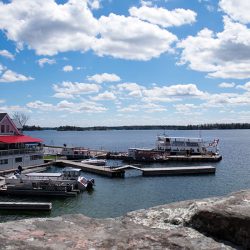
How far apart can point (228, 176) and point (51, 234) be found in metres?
62.2

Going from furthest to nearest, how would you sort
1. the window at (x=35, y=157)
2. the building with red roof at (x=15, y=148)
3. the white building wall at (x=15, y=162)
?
the window at (x=35, y=157), the building with red roof at (x=15, y=148), the white building wall at (x=15, y=162)

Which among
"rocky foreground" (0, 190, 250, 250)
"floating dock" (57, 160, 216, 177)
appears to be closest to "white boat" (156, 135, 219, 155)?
"floating dock" (57, 160, 216, 177)

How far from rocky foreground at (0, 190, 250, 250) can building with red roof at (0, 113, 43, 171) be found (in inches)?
2203

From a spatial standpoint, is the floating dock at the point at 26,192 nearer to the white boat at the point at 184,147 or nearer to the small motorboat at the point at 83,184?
the small motorboat at the point at 83,184

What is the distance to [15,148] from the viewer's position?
62.5 metres

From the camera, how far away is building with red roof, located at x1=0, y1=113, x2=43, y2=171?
5896 cm

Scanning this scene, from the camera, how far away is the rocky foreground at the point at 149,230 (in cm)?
399

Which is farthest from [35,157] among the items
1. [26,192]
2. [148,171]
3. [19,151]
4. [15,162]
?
[26,192]

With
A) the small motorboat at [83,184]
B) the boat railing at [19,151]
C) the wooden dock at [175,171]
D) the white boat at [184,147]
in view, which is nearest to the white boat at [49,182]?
the small motorboat at [83,184]

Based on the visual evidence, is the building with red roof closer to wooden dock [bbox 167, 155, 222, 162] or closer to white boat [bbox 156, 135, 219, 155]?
wooden dock [bbox 167, 155, 222, 162]

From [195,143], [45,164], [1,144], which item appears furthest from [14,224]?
[195,143]

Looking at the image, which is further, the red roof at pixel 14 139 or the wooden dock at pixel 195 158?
the wooden dock at pixel 195 158

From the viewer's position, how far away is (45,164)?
6781 centimetres

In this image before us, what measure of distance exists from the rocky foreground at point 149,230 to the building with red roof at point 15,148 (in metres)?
55.9
